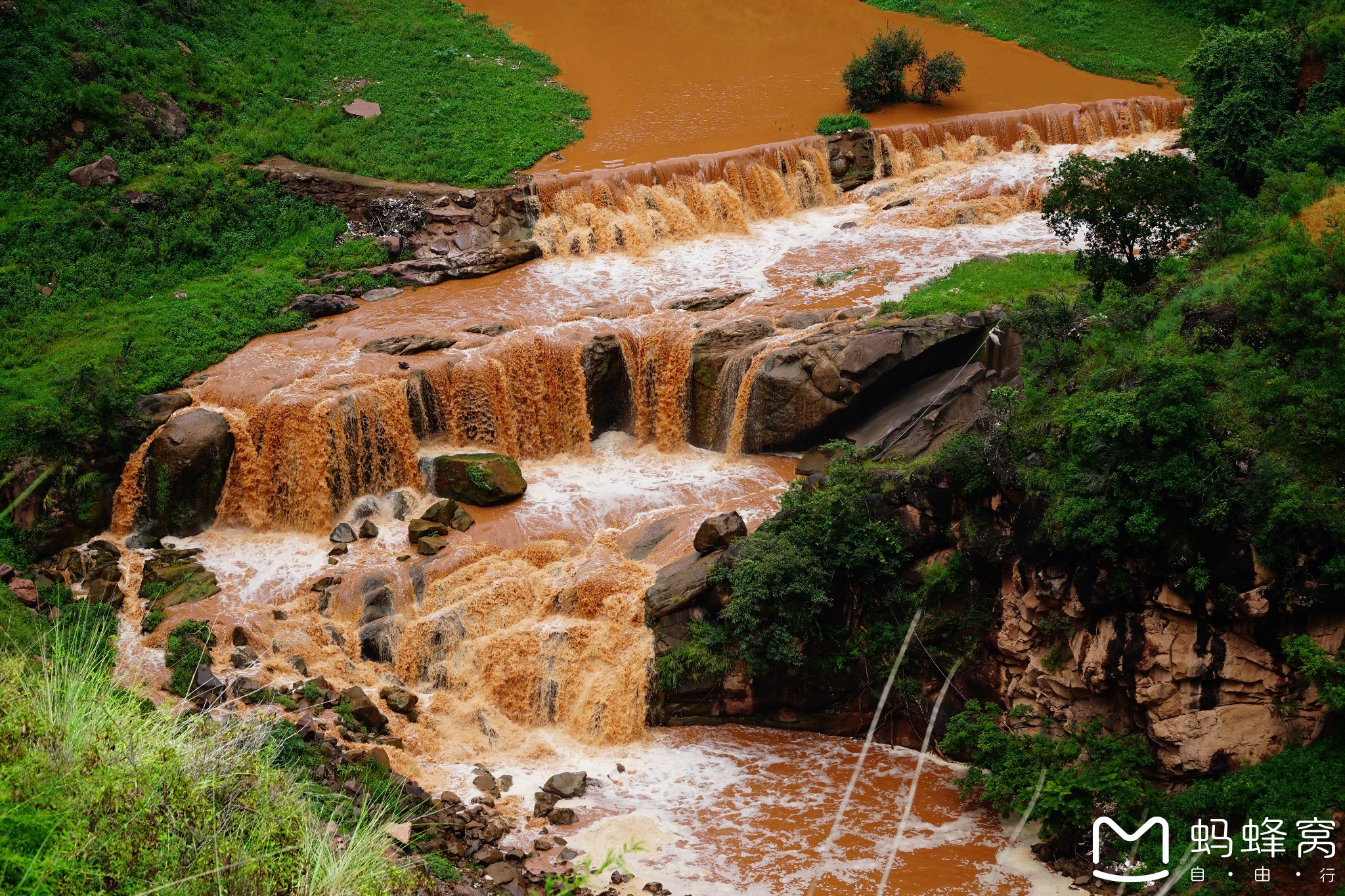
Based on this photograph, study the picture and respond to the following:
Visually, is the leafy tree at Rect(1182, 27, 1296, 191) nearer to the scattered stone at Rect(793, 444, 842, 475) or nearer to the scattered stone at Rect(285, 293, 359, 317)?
the scattered stone at Rect(793, 444, 842, 475)

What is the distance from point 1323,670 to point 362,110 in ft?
91.6

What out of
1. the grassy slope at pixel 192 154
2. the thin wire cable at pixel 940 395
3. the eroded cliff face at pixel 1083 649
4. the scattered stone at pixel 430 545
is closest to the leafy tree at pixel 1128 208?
the thin wire cable at pixel 940 395

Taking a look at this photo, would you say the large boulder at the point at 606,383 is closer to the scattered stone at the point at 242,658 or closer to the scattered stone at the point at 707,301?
the scattered stone at the point at 707,301

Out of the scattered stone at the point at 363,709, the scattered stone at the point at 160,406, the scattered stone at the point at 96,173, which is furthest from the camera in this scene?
the scattered stone at the point at 96,173

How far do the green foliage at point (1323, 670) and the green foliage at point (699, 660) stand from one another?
675cm

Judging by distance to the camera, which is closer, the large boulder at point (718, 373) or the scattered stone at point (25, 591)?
the scattered stone at point (25, 591)

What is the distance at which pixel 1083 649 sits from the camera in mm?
12391

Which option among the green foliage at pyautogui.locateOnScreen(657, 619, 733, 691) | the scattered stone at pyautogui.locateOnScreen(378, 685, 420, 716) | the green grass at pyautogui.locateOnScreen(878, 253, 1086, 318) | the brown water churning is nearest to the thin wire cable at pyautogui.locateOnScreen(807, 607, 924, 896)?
the green foliage at pyautogui.locateOnScreen(657, 619, 733, 691)

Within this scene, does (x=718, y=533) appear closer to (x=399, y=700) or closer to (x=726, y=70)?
(x=399, y=700)

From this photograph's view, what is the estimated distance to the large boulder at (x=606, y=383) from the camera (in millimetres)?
A: 20297

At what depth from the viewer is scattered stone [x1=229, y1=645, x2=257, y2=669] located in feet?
49.0

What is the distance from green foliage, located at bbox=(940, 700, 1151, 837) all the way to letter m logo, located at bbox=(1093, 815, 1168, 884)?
0.51 ft

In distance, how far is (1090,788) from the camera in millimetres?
11555

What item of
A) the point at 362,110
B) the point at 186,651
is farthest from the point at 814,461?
the point at 362,110
